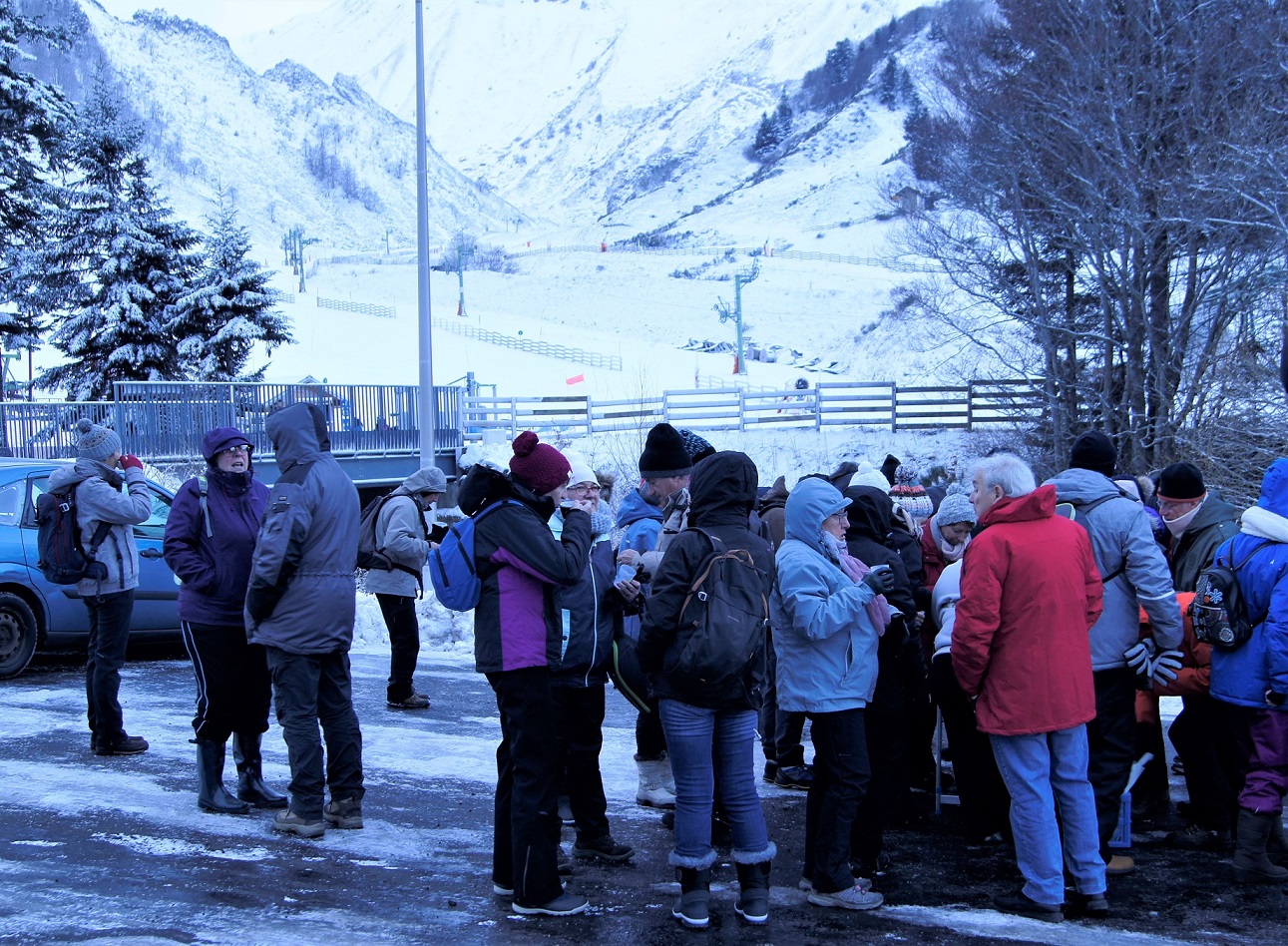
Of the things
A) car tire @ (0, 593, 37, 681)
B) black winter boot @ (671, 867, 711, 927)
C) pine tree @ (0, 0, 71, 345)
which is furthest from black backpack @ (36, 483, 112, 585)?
pine tree @ (0, 0, 71, 345)

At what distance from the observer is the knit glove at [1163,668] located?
5301 millimetres

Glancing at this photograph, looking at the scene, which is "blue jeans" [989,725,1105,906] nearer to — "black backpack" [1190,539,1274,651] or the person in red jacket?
the person in red jacket

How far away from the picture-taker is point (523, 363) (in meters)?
52.6

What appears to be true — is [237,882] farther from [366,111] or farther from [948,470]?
[366,111]

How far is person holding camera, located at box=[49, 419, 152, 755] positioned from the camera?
7.08 meters

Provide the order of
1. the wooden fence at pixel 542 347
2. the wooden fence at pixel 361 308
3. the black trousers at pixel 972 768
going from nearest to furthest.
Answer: the black trousers at pixel 972 768
the wooden fence at pixel 542 347
the wooden fence at pixel 361 308

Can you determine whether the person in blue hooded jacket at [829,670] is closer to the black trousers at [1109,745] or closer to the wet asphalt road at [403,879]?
the wet asphalt road at [403,879]

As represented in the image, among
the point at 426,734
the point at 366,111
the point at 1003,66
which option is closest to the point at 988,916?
the point at 426,734

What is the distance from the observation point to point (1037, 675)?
4.75 m

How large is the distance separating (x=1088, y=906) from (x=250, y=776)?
4162 millimetres

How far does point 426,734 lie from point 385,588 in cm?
127

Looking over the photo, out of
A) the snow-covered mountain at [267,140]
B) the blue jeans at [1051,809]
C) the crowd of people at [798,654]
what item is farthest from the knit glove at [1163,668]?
the snow-covered mountain at [267,140]

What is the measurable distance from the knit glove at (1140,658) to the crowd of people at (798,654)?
0.01 meters

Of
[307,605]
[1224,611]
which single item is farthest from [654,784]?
[1224,611]
